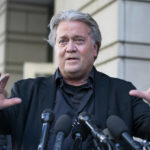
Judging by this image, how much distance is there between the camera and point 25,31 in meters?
12.9

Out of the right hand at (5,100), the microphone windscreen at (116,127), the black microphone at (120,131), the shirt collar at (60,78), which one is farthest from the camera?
the shirt collar at (60,78)

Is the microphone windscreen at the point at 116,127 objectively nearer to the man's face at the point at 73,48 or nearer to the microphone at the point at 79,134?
the microphone at the point at 79,134

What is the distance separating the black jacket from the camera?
3.32 metres

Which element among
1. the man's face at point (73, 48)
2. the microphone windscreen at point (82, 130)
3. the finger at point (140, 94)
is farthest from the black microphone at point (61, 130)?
the man's face at point (73, 48)

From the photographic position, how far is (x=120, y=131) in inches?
104

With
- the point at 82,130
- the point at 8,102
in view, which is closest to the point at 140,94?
the point at 82,130

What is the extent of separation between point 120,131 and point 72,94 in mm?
928

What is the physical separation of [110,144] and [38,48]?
34.9 ft

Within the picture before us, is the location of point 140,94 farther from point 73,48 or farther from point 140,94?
point 73,48

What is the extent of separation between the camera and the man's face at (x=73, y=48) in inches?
136

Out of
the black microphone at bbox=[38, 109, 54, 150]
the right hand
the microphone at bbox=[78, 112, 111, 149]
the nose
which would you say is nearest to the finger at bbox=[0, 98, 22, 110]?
the right hand

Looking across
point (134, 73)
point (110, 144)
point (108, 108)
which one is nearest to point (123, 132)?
point (110, 144)

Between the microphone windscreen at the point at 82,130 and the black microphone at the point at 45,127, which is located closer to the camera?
the black microphone at the point at 45,127

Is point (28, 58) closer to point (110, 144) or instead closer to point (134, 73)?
point (134, 73)
